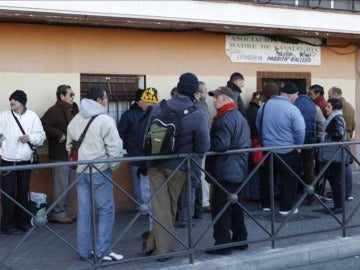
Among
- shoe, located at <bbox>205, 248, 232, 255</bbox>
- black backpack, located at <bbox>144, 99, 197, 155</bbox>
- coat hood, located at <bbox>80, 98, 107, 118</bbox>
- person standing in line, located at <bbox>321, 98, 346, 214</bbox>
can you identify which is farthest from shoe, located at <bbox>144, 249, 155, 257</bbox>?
person standing in line, located at <bbox>321, 98, 346, 214</bbox>

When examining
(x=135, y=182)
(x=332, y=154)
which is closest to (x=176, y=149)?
(x=332, y=154)

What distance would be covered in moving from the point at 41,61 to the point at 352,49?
617 centimetres

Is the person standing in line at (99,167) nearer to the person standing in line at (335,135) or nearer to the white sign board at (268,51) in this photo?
the person standing in line at (335,135)

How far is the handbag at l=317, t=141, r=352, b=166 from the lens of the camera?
7.13m

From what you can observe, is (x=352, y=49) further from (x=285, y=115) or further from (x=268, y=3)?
(x=285, y=115)

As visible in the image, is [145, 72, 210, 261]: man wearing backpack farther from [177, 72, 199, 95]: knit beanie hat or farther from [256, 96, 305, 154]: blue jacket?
[256, 96, 305, 154]: blue jacket

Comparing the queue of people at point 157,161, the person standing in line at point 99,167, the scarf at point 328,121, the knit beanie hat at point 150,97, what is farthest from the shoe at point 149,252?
the scarf at point 328,121

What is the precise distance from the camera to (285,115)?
8219 millimetres

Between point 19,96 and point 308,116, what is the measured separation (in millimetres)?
4155

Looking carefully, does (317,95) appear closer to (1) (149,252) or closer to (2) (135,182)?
(2) (135,182)

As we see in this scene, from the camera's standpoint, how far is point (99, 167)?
20.1 feet

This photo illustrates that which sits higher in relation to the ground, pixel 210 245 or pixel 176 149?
pixel 176 149

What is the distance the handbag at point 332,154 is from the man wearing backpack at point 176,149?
5.80ft

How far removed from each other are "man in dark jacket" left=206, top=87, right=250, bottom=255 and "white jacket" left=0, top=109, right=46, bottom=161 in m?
2.41
